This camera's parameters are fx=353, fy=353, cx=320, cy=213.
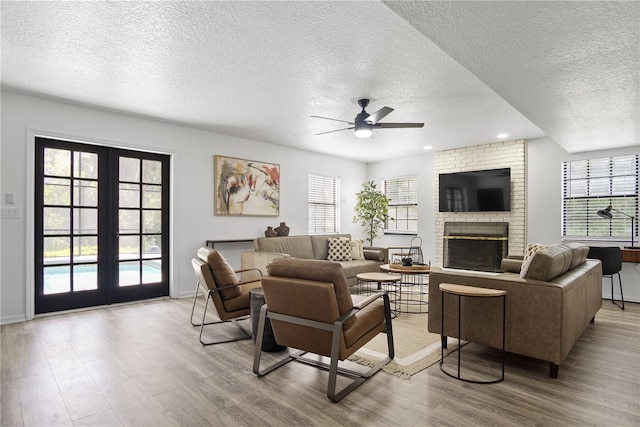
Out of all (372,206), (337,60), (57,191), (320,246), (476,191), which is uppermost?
(337,60)

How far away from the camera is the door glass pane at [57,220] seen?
4.38 metres

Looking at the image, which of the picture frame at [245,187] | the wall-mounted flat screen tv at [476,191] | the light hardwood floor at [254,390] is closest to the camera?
the light hardwood floor at [254,390]

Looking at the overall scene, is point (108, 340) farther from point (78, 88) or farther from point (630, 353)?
point (630, 353)

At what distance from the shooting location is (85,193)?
464 centimetres

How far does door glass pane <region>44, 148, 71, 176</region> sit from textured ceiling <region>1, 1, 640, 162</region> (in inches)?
29.7

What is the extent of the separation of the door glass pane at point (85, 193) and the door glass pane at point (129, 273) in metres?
0.94

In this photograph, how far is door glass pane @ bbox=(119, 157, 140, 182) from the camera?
497 centimetres

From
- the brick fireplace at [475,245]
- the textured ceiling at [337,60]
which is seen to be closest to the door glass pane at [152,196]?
the textured ceiling at [337,60]

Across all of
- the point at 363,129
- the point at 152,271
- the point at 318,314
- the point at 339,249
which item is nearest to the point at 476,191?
the point at 339,249

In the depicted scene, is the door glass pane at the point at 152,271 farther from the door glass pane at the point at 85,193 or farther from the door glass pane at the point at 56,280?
the door glass pane at the point at 85,193

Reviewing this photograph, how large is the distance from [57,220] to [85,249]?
49cm

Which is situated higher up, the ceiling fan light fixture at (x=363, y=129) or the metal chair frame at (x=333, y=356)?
the ceiling fan light fixture at (x=363, y=129)

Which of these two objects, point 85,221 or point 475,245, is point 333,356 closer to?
point 85,221

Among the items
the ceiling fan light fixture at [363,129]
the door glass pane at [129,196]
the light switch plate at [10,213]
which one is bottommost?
the light switch plate at [10,213]
